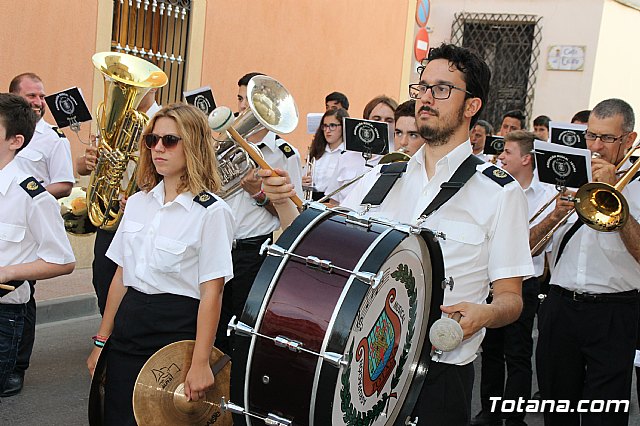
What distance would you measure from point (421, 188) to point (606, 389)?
1.85 m

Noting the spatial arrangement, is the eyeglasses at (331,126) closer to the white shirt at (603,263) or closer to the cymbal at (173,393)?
the white shirt at (603,263)

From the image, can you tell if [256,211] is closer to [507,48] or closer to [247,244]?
[247,244]

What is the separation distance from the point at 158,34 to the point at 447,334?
7985 millimetres

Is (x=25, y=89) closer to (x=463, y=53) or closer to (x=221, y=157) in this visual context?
(x=221, y=157)

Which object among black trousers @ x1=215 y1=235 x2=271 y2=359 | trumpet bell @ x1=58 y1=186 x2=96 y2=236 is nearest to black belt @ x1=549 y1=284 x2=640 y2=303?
black trousers @ x1=215 y1=235 x2=271 y2=359

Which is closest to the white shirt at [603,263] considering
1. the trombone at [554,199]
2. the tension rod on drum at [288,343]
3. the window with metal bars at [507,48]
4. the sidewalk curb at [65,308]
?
the trombone at [554,199]

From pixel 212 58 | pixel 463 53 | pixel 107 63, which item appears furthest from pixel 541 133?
pixel 463 53

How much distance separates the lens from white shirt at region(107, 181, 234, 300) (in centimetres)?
365

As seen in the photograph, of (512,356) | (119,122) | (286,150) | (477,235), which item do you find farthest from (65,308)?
(477,235)

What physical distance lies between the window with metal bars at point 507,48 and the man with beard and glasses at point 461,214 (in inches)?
585

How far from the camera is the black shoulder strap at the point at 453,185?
10.3 feet

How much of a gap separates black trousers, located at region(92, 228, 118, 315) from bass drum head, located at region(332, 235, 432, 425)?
334 centimetres

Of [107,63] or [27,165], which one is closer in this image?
[107,63]

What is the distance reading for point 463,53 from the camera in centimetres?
326
